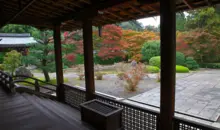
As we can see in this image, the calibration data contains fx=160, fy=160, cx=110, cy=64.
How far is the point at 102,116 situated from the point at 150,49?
36.8 feet

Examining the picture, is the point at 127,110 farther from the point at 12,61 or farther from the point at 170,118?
the point at 12,61

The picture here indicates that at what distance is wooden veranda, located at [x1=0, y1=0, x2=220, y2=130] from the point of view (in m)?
1.98

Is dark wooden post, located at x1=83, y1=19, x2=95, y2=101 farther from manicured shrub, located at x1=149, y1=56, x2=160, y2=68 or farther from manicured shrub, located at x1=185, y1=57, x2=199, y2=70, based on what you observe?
manicured shrub, located at x1=185, y1=57, x2=199, y2=70

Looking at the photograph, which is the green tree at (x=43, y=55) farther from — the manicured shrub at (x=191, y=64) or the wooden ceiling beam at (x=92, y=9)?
the manicured shrub at (x=191, y=64)

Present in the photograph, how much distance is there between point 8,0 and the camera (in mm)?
2971

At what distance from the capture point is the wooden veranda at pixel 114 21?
1977mm

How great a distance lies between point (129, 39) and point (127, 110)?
9.80 m

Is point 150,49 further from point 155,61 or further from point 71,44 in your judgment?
point 71,44

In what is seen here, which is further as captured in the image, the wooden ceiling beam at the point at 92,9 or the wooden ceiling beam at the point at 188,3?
the wooden ceiling beam at the point at 92,9

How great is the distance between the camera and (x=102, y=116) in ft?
7.77

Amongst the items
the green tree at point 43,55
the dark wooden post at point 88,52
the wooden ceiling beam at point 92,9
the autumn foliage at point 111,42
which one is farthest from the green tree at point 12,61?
the dark wooden post at point 88,52

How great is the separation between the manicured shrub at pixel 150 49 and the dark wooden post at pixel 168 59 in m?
11.1

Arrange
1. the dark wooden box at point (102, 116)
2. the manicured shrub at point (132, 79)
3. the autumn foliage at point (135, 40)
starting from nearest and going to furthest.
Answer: the dark wooden box at point (102, 116) < the manicured shrub at point (132, 79) < the autumn foliage at point (135, 40)

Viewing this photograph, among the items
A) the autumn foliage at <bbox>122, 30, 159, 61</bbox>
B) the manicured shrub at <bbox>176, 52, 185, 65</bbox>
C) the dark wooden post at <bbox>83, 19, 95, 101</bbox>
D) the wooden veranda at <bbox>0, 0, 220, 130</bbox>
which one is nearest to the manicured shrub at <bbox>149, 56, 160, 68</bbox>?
the autumn foliage at <bbox>122, 30, 159, 61</bbox>
